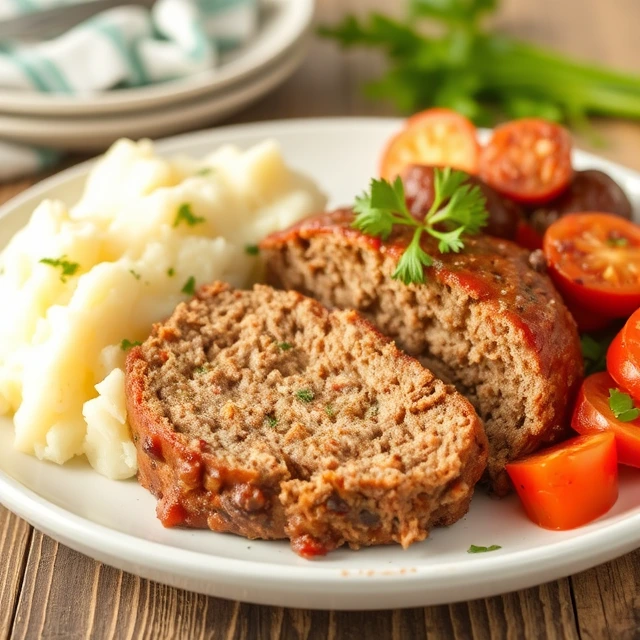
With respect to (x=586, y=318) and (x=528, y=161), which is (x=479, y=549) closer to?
(x=586, y=318)

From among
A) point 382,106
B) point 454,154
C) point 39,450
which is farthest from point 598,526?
point 382,106

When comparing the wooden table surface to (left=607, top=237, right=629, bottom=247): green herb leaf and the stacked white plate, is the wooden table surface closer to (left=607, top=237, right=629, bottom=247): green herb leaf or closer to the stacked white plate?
A: (left=607, top=237, right=629, bottom=247): green herb leaf

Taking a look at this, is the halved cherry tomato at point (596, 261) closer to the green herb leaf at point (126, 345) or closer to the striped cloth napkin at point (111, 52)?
the green herb leaf at point (126, 345)

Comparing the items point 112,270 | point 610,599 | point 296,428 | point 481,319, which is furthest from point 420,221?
point 610,599

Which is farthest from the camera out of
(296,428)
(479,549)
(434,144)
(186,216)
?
(434,144)

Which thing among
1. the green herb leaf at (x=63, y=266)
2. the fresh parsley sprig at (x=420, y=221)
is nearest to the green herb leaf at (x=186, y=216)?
the green herb leaf at (x=63, y=266)
